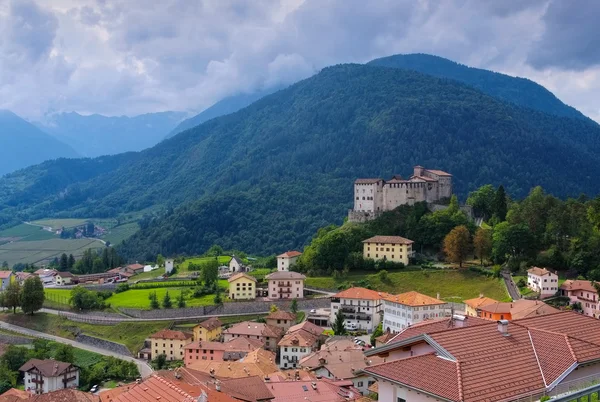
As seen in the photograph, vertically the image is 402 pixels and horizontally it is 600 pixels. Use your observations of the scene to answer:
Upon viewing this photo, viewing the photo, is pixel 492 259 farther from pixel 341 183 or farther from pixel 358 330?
pixel 341 183

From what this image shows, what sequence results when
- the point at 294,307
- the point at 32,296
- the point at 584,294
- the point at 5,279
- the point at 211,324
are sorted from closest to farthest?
the point at 584,294
the point at 211,324
the point at 294,307
the point at 32,296
the point at 5,279

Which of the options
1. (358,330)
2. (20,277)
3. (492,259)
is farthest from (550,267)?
(20,277)

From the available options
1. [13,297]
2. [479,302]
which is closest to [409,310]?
[479,302]

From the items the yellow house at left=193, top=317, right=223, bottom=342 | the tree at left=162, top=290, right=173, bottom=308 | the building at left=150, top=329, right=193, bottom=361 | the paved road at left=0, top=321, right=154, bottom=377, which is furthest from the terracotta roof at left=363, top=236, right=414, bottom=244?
the paved road at left=0, top=321, right=154, bottom=377

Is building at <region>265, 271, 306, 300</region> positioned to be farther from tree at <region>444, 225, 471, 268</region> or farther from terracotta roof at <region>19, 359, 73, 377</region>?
terracotta roof at <region>19, 359, 73, 377</region>

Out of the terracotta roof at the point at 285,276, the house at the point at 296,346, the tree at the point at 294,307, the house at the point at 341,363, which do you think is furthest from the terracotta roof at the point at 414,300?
the terracotta roof at the point at 285,276

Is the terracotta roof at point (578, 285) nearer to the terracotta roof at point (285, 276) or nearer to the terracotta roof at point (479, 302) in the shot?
the terracotta roof at point (479, 302)

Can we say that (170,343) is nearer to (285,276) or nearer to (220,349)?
(220,349)
